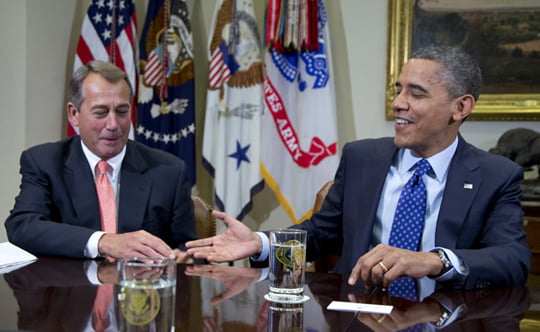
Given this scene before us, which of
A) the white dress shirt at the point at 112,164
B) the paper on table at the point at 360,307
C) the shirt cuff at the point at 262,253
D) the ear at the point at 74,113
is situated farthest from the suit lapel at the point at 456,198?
the ear at the point at 74,113

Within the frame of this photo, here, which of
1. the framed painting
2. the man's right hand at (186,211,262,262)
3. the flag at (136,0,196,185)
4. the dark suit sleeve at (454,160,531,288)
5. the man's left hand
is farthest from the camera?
the flag at (136,0,196,185)

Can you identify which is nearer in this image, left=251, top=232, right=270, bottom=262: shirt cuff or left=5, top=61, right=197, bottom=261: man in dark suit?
A: left=251, top=232, right=270, bottom=262: shirt cuff

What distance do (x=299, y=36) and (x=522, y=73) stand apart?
1.61 meters

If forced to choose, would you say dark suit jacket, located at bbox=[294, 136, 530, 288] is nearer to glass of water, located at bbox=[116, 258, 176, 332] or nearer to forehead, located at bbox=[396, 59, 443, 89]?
forehead, located at bbox=[396, 59, 443, 89]

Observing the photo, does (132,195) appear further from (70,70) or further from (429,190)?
(70,70)

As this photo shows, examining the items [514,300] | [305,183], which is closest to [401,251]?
[514,300]

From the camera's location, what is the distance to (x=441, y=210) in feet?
6.98

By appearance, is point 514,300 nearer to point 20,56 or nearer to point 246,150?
point 246,150

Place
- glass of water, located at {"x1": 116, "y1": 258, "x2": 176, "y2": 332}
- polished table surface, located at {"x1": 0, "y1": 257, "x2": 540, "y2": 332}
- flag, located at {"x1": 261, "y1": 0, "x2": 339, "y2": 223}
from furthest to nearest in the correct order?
flag, located at {"x1": 261, "y1": 0, "x2": 339, "y2": 223}, polished table surface, located at {"x1": 0, "y1": 257, "x2": 540, "y2": 332}, glass of water, located at {"x1": 116, "y1": 258, "x2": 176, "y2": 332}

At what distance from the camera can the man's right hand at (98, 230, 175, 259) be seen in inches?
73.4

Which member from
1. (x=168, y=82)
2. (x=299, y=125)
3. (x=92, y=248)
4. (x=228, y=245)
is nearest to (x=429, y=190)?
(x=228, y=245)

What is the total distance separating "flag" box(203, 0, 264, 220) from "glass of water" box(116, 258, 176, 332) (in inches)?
136

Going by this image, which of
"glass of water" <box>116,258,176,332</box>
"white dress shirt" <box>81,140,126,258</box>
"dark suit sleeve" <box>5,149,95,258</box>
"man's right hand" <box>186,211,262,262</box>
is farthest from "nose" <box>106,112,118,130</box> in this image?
"glass of water" <box>116,258,176,332</box>

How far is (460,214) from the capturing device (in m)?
2.10
